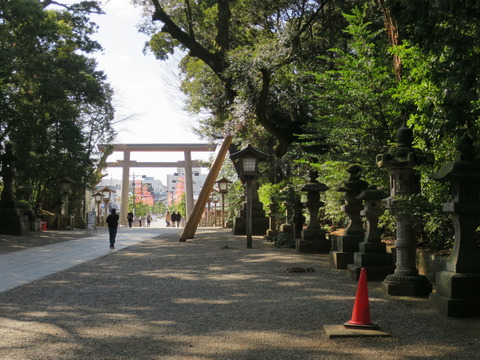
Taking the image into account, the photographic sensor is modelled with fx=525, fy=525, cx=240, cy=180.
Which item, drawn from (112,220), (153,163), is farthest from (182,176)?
(112,220)

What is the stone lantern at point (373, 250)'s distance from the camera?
27.2ft

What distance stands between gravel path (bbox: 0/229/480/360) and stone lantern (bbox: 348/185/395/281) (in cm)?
38

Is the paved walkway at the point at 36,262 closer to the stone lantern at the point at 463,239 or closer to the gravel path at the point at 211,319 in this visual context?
the gravel path at the point at 211,319

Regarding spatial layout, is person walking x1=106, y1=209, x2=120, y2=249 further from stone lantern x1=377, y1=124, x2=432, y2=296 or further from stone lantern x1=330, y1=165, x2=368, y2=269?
stone lantern x1=377, y1=124, x2=432, y2=296

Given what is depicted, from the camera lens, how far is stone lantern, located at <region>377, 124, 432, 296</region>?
22.9 feet

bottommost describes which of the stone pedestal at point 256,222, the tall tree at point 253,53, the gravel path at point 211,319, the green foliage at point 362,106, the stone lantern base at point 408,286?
Answer: the gravel path at point 211,319

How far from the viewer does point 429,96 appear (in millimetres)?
6766

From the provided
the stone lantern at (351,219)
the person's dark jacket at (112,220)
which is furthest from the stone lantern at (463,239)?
the person's dark jacket at (112,220)

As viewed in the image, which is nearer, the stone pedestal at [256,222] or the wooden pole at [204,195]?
the wooden pole at [204,195]

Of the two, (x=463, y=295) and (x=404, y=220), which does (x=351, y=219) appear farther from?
(x=463, y=295)

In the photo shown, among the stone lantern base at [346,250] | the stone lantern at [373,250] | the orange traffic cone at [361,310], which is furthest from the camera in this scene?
the stone lantern base at [346,250]

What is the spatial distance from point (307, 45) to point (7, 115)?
1074 centimetres

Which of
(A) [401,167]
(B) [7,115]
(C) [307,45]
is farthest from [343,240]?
(B) [7,115]

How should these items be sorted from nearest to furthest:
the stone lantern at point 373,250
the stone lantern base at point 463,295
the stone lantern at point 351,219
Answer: the stone lantern base at point 463,295 < the stone lantern at point 373,250 < the stone lantern at point 351,219
